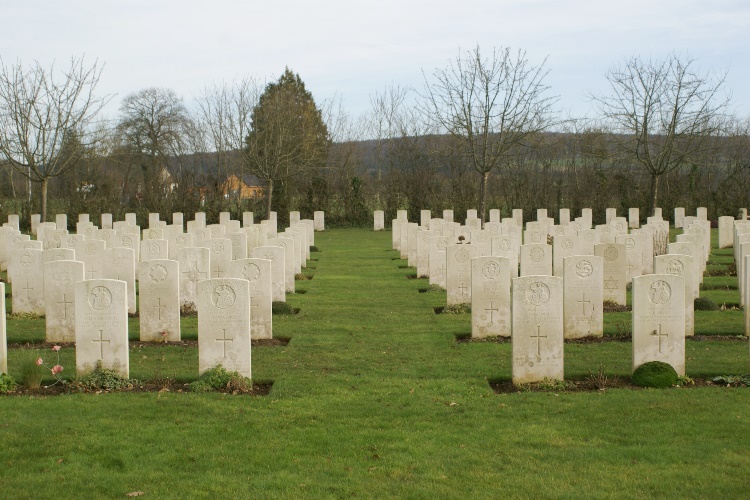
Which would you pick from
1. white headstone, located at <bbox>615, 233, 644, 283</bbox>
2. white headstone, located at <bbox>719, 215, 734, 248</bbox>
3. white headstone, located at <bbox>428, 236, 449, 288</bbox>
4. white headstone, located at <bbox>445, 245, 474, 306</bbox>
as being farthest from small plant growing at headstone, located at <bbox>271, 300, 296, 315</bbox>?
white headstone, located at <bbox>719, 215, 734, 248</bbox>

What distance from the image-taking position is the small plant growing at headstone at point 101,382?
9.39 metres

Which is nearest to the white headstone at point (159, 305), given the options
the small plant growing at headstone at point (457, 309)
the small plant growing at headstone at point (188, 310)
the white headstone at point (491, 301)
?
the small plant growing at headstone at point (188, 310)

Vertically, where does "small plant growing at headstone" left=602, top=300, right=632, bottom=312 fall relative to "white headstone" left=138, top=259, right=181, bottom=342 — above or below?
below

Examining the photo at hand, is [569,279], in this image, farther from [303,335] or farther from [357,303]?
[357,303]

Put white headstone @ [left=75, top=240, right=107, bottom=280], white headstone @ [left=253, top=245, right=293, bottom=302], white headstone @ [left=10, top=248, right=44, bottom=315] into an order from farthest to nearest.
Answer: white headstone @ [left=75, top=240, right=107, bottom=280] → white headstone @ [left=253, top=245, right=293, bottom=302] → white headstone @ [left=10, top=248, right=44, bottom=315]

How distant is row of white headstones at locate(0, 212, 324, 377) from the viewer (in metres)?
9.57

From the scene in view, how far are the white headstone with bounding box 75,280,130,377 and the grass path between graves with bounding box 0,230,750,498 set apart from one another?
0.70 metres

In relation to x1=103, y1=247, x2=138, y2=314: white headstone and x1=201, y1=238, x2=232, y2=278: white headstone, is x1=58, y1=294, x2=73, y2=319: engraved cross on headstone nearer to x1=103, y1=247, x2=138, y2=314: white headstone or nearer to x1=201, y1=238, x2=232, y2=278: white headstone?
x1=103, y1=247, x2=138, y2=314: white headstone

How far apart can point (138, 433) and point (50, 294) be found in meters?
4.96

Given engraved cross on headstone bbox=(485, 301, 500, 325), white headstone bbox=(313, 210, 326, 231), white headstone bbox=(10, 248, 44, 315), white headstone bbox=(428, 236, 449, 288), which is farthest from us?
white headstone bbox=(313, 210, 326, 231)

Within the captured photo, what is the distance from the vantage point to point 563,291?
11852mm

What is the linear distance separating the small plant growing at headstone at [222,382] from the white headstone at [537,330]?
306cm

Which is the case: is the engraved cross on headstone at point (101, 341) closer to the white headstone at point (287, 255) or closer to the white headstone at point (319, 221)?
the white headstone at point (287, 255)

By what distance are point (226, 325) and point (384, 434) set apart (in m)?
2.70
